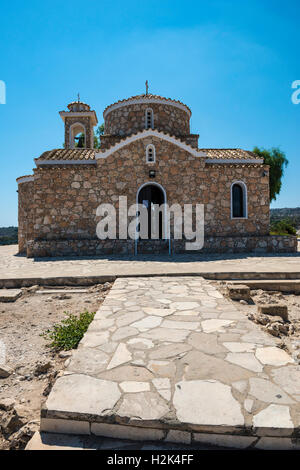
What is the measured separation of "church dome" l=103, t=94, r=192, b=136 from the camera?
14.9m

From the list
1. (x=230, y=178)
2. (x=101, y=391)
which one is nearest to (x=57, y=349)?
(x=101, y=391)

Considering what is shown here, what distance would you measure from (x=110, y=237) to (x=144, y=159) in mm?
3793

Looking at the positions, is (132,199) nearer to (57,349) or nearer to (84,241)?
(84,241)

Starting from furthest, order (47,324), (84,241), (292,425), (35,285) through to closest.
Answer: (84,241)
(35,285)
(47,324)
(292,425)

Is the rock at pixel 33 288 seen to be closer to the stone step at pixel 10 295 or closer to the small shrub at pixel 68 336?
A: the stone step at pixel 10 295

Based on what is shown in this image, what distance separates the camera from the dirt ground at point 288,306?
372 centimetres

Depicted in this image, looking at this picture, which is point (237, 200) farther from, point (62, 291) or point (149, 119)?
point (62, 291)

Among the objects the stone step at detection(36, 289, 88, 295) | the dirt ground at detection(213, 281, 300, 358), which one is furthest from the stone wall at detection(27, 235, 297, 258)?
the dirt ground at detection(213, 281, 300, 358)

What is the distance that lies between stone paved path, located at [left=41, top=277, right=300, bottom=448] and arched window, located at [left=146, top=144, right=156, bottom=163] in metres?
9.89

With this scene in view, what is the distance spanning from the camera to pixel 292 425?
180cm

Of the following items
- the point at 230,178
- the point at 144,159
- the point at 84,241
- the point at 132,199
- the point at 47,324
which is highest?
the point at 144,159

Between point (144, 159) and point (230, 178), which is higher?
point (144, 159)

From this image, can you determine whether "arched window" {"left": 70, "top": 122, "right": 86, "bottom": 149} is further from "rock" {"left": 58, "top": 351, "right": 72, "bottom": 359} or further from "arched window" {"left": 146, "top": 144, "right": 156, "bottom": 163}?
"rock" {"left": 58, "top": 351, "right": 72, "bottom": 359}

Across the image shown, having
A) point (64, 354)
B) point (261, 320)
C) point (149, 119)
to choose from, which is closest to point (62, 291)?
point (64, 354)
